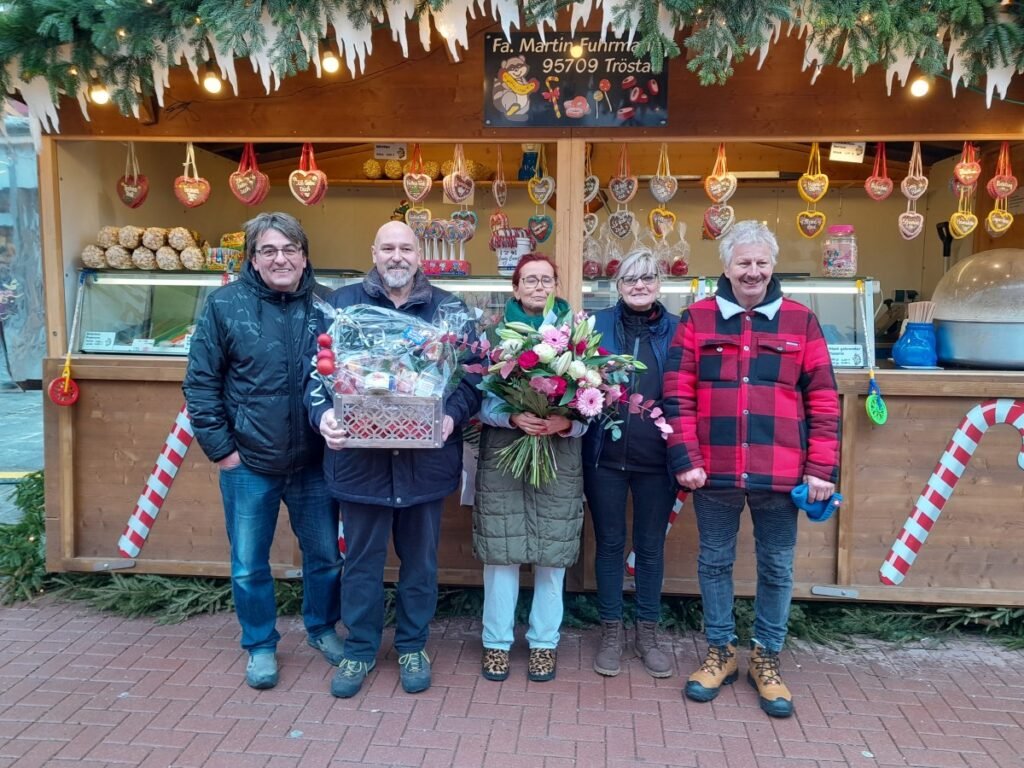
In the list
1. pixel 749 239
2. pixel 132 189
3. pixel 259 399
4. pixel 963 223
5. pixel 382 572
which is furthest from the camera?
pixel 132 189

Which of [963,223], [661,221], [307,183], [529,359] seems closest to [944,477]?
[963,223]

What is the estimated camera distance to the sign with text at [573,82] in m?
3.65

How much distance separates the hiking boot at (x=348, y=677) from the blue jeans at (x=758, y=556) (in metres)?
1.46

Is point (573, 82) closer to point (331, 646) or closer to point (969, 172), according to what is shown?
point (969, 172)

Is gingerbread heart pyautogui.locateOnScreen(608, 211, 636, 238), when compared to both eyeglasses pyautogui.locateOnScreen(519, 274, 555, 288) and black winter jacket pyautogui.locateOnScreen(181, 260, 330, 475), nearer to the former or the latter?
eyeglasses pyautogui.locateOnScreen(519, 274, 555, 288)

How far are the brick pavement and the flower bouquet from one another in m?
0.98

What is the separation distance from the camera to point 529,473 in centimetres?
299

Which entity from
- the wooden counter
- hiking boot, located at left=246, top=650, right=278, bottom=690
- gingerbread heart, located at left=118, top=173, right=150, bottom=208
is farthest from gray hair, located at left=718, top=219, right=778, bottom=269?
gingerbread heart, located at left=118, top=173, right=150, bottom=208

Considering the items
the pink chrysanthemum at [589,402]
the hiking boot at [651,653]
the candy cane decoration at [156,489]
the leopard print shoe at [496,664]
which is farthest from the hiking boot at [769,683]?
the candy cane decoration at [156,489]

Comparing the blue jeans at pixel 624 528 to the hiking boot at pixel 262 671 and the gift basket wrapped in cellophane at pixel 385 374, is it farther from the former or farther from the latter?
the hiking boot at pixel 262 671

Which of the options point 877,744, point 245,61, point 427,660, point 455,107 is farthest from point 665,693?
point 245,61

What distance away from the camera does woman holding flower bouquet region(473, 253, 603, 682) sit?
272 centimetres

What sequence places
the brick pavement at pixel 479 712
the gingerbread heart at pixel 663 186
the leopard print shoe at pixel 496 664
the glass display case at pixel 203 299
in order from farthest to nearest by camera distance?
the gingerbread heart at pixel 663 186, the glass display case at pixel 203 299, the leopard print shoe at pixel 496 664, the brick pavement at pixel 479 712

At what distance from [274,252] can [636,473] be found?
1.70 m
